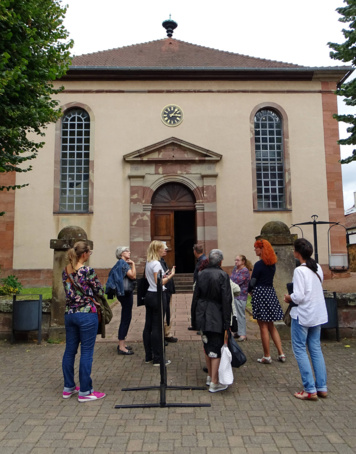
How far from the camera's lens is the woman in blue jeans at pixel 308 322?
4332 millimetres

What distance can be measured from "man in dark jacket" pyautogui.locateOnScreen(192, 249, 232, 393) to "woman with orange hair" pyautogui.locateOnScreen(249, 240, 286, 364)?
125 cm

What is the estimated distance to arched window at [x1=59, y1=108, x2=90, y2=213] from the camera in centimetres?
1625

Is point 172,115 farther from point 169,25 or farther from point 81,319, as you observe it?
point 81,319

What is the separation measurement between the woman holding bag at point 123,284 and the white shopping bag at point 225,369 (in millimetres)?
2152

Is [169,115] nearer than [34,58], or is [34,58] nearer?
[34,58]

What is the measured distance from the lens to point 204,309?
4.57m

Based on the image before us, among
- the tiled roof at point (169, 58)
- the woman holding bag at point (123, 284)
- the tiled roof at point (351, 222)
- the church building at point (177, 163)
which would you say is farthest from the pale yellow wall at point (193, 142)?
the tiled roof at point (351, 222)

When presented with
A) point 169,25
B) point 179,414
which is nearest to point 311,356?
point 179,414

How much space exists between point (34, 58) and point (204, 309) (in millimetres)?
7596

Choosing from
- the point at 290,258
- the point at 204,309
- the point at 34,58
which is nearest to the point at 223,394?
the point at 204,309

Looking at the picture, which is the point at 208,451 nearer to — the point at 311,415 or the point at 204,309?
the point at 311,415

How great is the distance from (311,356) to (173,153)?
12660 millimetres

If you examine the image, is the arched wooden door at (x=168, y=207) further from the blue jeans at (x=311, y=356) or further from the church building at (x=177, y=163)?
the blue jeans at (x=311, y=356)

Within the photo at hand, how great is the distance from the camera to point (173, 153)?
632 inches
